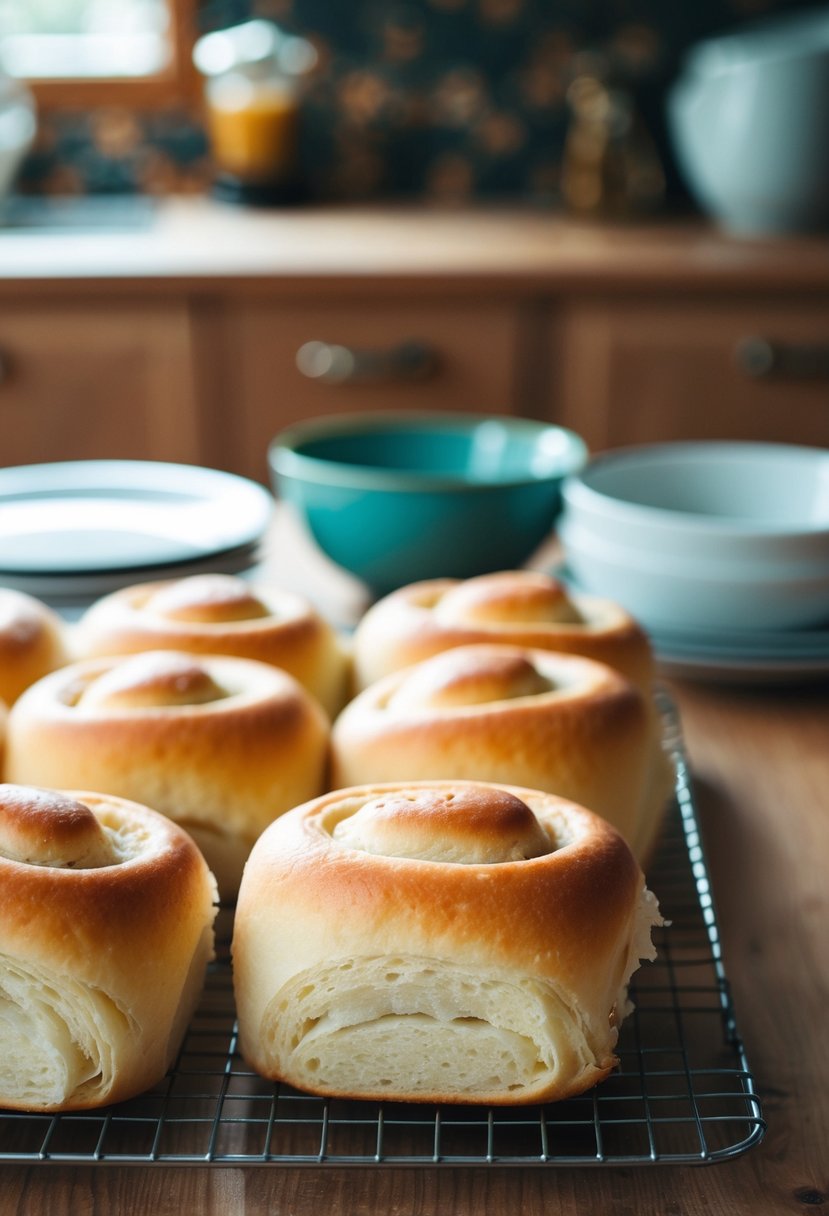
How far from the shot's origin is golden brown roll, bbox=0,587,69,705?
0.95 meters

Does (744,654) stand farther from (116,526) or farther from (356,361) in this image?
(356,361)

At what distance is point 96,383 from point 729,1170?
205 cm

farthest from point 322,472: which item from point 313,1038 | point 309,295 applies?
point 309,295

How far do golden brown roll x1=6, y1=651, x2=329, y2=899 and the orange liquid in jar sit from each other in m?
2.24

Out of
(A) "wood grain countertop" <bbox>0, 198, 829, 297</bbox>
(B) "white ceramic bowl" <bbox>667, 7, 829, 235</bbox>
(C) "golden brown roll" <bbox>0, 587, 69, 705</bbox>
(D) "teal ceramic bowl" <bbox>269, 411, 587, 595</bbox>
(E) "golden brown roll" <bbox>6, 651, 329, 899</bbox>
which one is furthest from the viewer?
(B) "white ceramic bowl" <bbox>667, 7, 829, 235</bbox>

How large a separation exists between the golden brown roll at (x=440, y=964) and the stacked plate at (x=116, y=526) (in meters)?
0.53

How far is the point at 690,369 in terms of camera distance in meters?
2.41

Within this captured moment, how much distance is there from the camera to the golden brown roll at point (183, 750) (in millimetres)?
815

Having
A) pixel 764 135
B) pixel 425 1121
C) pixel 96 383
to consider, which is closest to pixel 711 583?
pixel 425 1121

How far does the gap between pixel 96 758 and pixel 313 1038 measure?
0.26 meters

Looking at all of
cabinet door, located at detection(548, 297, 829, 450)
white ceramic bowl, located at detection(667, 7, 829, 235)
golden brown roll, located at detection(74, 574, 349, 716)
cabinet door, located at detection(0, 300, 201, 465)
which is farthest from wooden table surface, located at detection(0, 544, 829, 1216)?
white ceramic bowl, located at detection(667, 7, 829, 235)

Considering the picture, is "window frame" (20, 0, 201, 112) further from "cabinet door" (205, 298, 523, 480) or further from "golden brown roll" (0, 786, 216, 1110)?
"golden brown roll" (0, 786, 216, 1110)

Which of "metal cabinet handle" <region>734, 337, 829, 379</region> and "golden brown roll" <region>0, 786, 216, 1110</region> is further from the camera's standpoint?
"metal cabinet handle" <region>734, 337, 829, 379</region>

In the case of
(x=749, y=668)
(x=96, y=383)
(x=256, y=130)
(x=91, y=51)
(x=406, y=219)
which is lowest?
(x=96, y=383)
